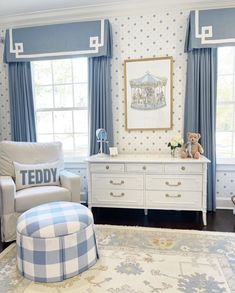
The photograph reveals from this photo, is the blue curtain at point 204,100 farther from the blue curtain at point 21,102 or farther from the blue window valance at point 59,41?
the blue curtain at point 21,102

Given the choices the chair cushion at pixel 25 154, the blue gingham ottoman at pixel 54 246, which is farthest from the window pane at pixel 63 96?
the blue gingham ottoman at pixel 54 246

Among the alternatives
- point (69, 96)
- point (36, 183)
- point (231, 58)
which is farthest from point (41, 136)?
point (231, 58)

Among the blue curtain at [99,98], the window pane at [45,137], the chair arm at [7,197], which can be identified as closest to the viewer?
the chair arm at [7,197]

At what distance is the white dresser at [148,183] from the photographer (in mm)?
2748

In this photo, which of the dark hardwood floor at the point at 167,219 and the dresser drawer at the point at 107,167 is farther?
the dresser drawer at the point at 107,167

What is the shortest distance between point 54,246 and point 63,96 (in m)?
2.35

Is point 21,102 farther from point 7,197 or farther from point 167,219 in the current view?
point 167,219

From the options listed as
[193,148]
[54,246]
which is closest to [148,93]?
[193,148]

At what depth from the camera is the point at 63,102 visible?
3627 millimetres

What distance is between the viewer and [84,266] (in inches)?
75.4

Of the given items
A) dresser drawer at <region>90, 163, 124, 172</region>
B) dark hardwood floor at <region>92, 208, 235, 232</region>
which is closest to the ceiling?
dresser drawer at <region>90, 163, 124, 172</region>

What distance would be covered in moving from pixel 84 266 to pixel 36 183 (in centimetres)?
119

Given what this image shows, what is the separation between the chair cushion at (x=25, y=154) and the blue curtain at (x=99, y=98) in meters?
0.55

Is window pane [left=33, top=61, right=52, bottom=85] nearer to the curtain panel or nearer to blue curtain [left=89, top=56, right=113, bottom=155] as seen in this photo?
blue curtain [left=89, top=56, right=113, bottom=155]
